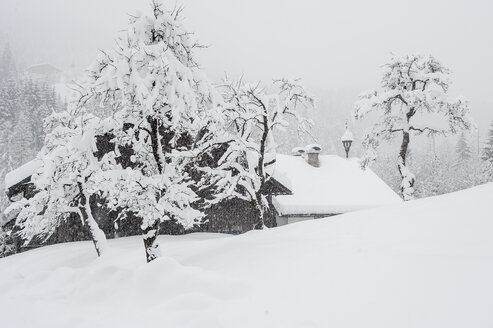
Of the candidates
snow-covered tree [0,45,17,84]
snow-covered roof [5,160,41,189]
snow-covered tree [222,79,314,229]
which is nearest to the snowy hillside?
snow-covered tree [222,79,314,229]

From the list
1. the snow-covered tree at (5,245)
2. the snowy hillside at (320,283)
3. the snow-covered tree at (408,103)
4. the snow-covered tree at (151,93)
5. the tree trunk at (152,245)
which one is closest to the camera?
the snowy hillside at (320,283)

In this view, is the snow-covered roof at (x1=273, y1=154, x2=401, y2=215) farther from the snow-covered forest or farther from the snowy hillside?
the snowy hillside

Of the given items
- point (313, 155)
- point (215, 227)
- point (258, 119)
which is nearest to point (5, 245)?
point (215, 227)

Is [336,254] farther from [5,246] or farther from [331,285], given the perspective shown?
[5,246]

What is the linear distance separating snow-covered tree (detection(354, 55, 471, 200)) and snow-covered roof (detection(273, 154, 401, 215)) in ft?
10.9

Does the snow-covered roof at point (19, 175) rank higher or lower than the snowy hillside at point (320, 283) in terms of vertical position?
higher

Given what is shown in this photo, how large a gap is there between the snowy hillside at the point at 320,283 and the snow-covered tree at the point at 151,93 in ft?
5.63

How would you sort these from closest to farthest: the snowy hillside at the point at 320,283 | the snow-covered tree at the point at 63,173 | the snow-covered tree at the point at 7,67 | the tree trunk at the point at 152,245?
the snowy hillside at the point at 320,283 → the snow-covered tree at the point at 63,173 → the tree trunk at the point at 152,245 → the snow-covered tree at the point at 7,67

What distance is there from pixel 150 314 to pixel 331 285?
243 centimetres

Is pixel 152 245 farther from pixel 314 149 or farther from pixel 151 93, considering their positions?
pixel 314 149

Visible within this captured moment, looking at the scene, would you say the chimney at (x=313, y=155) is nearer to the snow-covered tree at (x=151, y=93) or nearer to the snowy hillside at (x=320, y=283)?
the snow-covered tree at (x=151, y=93)

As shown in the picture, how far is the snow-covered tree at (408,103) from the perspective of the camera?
1642 centimetres

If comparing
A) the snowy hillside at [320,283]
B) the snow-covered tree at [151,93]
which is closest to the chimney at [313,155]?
the snow-covered tree at [151,93]

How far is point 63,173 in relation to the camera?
9.89 m
